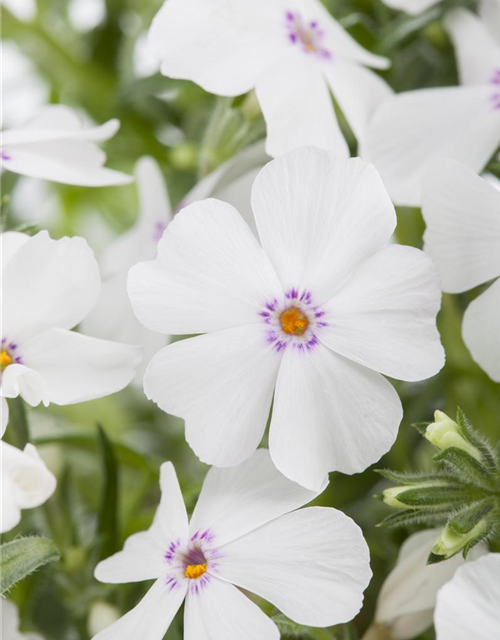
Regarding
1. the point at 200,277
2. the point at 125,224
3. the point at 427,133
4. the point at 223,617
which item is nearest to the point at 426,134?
the point at 427,133

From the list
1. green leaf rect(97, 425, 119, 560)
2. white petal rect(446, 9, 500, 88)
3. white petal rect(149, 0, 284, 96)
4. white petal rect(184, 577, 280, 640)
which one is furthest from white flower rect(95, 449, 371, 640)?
white petal rect(446, 9, 500, 88)

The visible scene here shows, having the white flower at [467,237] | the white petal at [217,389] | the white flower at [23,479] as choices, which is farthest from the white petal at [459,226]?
the white flower at [23,479]

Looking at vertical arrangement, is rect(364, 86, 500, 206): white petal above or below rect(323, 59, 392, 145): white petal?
below

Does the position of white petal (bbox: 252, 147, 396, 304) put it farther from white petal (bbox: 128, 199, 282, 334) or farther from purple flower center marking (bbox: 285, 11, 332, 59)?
purple flower center marking (bbox: 285, 11, 332, 59)

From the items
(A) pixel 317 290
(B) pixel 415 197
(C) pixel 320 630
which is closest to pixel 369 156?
(B) pixel 415 197

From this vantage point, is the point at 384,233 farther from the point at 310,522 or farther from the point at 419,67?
the point at 419,67
